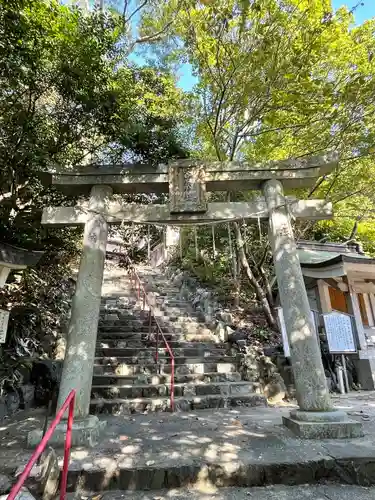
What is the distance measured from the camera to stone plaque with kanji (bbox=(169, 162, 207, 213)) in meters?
5.00

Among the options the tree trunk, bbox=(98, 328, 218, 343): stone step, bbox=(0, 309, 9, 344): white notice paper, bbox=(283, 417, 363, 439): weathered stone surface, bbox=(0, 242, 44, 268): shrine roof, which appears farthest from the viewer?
the tree trunk

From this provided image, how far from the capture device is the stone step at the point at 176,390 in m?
5.79

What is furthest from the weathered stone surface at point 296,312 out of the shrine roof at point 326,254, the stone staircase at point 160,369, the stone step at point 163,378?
the shrine roof at point 326,254

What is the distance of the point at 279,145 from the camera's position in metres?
8.58

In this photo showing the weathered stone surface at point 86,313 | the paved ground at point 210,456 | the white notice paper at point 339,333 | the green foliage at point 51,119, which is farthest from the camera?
the white notice paper at point 339,333

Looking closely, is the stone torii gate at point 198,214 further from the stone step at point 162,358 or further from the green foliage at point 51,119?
the stone step at point 162,358

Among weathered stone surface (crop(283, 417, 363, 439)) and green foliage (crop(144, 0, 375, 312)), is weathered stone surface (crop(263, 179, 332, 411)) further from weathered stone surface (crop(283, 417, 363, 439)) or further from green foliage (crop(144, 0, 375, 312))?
green foliage (crop(144, 0, 375, 312))

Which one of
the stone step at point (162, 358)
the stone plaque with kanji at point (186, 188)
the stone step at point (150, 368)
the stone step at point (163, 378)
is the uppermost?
the stone plaque with kanji at point (186, 188)

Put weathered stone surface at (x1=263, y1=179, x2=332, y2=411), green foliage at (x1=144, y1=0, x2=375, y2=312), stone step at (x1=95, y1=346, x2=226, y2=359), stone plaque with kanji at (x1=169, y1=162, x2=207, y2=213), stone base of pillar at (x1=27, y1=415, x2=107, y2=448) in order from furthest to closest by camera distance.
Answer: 1. stone step at (x1=95, y1=346, x2=226, y2=359)
2. green foliage at (x1=144, y1=0, x2=375, y2=312)
3. stone plaque with kanji at (x1=169, y1=162, x2=207, y2=213)
4. weathered stone surface at (x1=263, y1=179, x2=332, y2=411)
5. stone base of pillar at (x1=27, y1=415, x2=107, y2=448)

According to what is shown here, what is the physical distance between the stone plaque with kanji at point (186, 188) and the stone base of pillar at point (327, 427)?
326cm

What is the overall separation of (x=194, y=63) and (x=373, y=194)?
6.72 meters

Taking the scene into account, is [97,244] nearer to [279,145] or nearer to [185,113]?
[185,113]

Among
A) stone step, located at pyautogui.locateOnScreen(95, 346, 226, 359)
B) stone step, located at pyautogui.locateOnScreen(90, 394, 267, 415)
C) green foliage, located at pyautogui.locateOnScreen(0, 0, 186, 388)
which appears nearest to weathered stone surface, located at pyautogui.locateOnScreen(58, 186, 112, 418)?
green foliage, located at pyautogui.locateOnScreen(0, 0, 186, 388)

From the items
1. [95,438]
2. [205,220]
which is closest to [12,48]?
[205,220]
